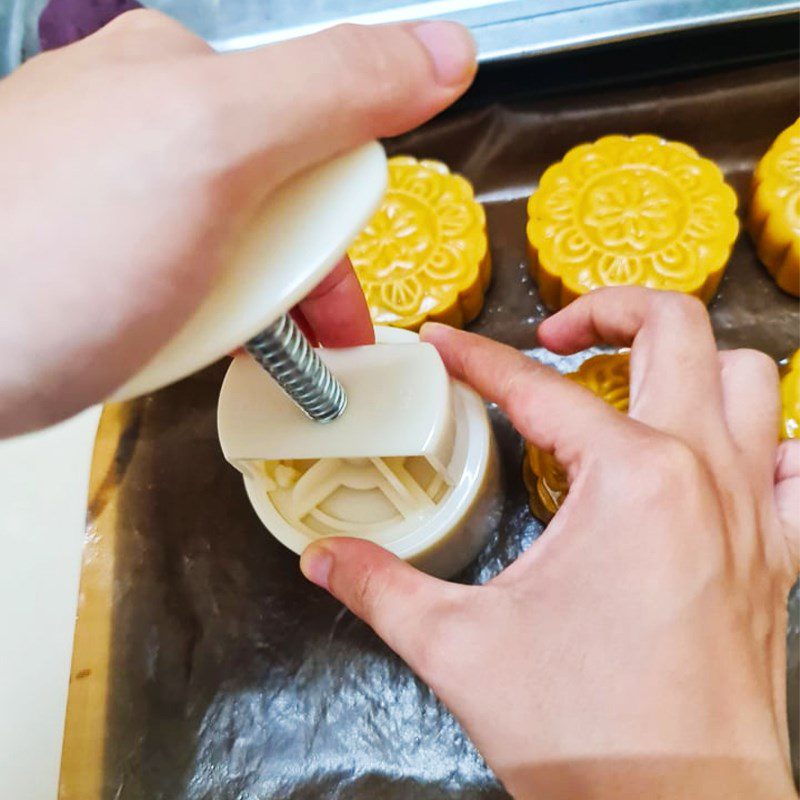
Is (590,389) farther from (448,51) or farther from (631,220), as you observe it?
(448,51)

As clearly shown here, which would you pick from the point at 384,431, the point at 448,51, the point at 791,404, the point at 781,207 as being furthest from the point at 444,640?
the point at 781,207

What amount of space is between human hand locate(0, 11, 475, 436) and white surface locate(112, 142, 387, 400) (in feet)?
0.04

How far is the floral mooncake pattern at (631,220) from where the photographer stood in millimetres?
1018

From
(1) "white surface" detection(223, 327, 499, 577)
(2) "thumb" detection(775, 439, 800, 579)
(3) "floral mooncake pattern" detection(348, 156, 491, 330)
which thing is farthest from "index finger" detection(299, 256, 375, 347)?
(2) "thumb" detection(775, 439, 800, 579)

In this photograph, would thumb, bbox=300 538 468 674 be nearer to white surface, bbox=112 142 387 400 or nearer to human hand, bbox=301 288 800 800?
human hand, bbox=301 288 800 800

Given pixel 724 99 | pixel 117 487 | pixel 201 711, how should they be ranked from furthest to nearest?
pixel 724 99
pixel 117 487
pixel 201 711

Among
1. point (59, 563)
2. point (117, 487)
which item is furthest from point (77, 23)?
point (59, 563)

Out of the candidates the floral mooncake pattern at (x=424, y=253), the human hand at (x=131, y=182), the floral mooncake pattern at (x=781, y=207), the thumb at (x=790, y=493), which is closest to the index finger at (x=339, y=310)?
the floral mooncake pattern at (x=424, y=253)

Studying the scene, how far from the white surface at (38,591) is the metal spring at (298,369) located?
1.42ft

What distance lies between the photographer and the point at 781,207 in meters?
1.03

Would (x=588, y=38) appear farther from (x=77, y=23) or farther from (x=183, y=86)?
(x=183, y=86)

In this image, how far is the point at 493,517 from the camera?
3.17ft

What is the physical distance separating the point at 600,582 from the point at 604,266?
1.80ft

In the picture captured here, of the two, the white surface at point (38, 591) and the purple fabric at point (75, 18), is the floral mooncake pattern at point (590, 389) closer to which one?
the white surface at point (38, 591)
